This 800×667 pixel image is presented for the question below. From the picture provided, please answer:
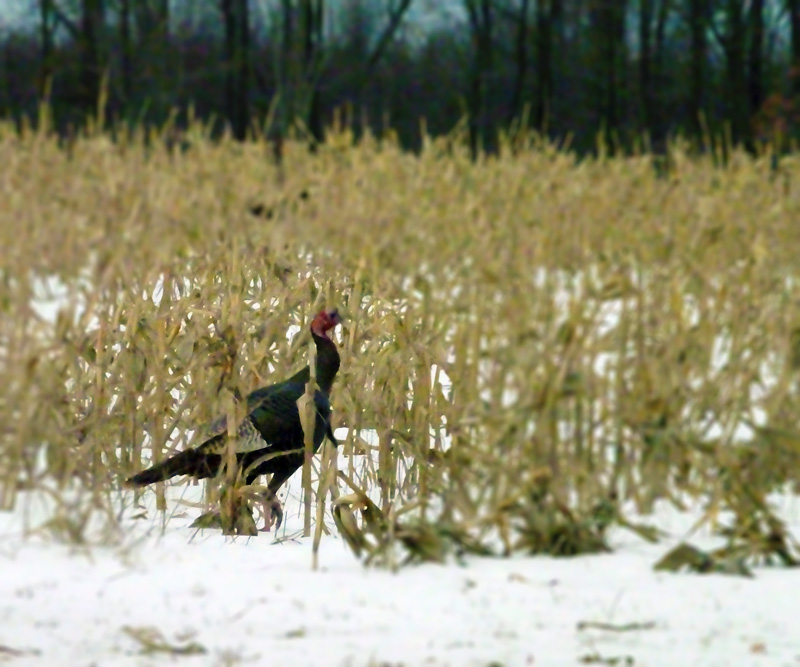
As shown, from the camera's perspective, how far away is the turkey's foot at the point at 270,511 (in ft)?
11.9

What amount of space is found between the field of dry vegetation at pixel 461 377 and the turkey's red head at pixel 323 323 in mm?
226

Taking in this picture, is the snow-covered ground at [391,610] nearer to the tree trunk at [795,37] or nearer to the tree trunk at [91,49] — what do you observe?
the tree trunk at [795,37]

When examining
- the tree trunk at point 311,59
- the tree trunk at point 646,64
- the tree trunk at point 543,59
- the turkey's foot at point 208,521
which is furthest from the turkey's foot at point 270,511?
the tree trunk at point 646,64

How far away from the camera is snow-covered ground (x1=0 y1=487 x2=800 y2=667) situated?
2.26m

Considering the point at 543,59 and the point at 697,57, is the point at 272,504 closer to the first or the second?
the point at 543,59

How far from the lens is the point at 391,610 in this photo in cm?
240

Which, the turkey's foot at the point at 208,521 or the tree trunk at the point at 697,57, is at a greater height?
the tree trunk at the point at 697,57

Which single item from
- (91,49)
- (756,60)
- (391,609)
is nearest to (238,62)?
(91,49)

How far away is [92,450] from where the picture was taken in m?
3.55

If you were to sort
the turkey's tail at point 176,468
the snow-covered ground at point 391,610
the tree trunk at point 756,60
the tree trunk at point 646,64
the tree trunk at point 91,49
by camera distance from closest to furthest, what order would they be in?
1. the snow-covered ground at point 391,610
2. the turkey's tail at point 176,468
3. the tree trunk at point 756,60
4. the tree trunk at point 91,49
5. the tree trunk at point 646,64

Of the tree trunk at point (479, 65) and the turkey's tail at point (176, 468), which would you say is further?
the tree trunk at point (479, 65)

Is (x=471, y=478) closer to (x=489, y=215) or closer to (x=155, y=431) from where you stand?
(x=155, y=431)

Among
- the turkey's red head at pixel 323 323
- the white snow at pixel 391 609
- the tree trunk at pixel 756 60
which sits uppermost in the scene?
the tree trunk at pixel 756 60

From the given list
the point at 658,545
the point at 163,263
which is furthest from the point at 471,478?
the point at 163,263
